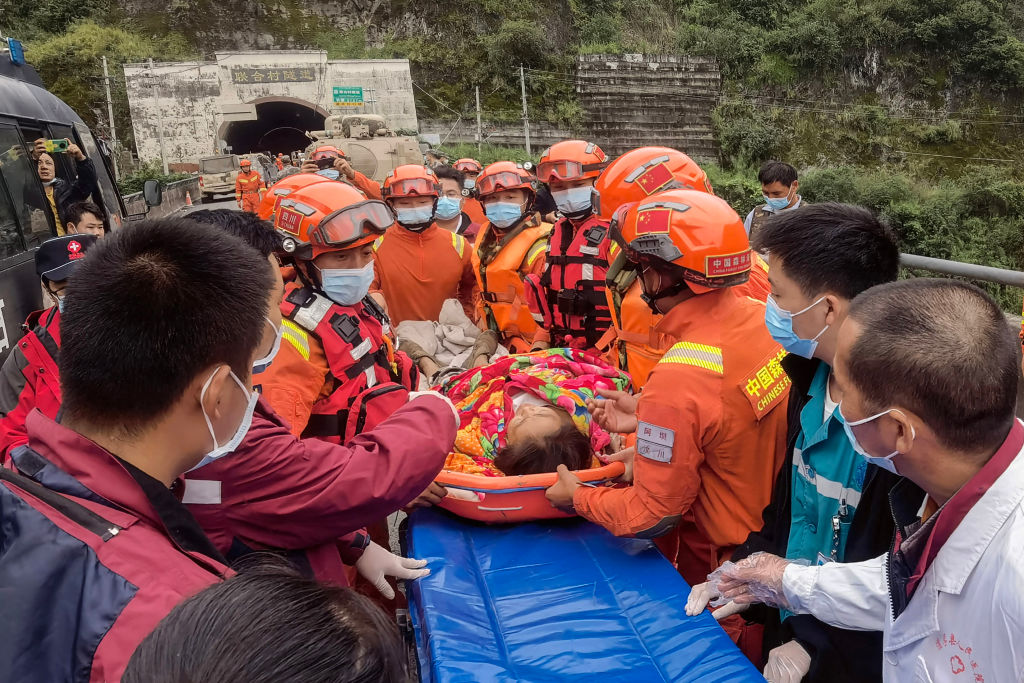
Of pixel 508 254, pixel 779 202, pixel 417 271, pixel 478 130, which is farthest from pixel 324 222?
pixel 478 130

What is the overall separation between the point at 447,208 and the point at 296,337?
4766 millimetres

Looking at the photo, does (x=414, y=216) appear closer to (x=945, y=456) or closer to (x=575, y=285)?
(x=575, y=285)

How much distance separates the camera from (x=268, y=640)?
80cm

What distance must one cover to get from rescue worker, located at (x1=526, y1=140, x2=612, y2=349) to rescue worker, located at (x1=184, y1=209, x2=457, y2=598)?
2222mm

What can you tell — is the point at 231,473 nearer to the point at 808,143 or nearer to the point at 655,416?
the point at 655,416

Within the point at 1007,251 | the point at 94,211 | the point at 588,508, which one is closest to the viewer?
the point at 588,508

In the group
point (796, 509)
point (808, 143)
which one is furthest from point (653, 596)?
point (808, 143)

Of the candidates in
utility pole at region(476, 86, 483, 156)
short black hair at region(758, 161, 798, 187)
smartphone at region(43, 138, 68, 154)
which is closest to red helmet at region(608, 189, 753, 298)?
short black hair at region(758, 161, 798, 187)

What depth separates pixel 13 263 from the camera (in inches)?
203

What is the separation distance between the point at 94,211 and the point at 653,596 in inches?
253

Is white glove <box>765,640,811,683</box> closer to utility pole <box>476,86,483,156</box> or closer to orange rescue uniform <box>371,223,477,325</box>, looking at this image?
orange rescue uniform <box>371,223,477,325</box>

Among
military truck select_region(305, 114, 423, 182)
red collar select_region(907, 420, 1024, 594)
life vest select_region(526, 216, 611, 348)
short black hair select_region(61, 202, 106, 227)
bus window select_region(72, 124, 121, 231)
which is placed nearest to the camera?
red collar select_region(907, 420, 1024, 594)

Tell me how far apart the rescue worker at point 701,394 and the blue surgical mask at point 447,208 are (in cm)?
501

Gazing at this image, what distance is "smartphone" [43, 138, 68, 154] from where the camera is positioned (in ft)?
20.5
